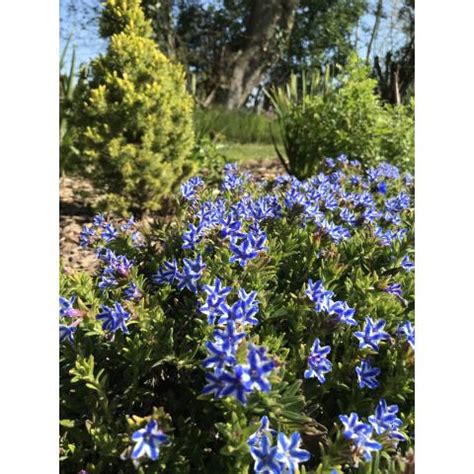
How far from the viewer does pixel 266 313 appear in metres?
1.44

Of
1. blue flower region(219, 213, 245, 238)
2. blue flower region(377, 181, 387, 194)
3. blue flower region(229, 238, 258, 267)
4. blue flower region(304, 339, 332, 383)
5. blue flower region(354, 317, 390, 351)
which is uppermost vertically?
blue flower region(377, 181, 387, 194)

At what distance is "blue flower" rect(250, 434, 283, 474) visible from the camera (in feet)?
3.27

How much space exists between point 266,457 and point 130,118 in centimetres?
→ 313

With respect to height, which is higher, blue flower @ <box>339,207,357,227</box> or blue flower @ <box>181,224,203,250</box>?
blue flower @ <box>339,207,357,227</box>

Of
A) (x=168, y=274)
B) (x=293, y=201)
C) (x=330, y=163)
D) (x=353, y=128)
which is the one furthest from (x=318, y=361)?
(x=353, y=128)

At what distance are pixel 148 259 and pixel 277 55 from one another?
30.2 feet

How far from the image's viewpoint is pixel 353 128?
4.48 m

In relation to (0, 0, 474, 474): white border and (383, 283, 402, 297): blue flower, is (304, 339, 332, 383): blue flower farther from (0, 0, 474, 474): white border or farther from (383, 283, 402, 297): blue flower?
(383, 283, 402, 297): blue flower

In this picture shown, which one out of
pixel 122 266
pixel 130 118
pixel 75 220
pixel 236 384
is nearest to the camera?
pixel 236 384

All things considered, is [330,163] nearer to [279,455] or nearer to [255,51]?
[279,455]

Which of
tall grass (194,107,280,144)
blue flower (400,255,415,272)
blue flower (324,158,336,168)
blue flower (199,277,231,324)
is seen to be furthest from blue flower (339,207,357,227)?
tall grass (194,107,280,144)
